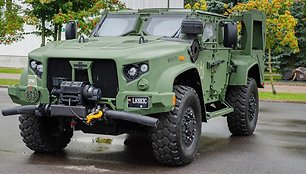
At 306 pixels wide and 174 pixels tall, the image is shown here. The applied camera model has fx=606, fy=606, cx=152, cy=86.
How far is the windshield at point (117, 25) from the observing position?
9.63m

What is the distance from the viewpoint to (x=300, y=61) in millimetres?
29891

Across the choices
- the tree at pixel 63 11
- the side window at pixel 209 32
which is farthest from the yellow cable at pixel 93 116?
the tree at pixel 63 11

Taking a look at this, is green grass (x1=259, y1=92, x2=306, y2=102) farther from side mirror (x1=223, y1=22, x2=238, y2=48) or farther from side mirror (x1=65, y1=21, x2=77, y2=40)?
side mirror (x1=65, y1=21, x2=77, y2=40)

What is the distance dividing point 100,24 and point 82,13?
465 inches

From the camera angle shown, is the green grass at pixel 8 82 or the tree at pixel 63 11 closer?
the tree at pixel 63 11

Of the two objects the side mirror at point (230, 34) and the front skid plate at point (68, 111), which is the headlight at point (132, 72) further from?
the side mirror at point (230, 34)

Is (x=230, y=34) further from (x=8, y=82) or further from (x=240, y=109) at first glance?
(x=8, y=82)

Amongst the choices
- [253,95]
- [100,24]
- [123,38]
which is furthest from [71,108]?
[253,95]

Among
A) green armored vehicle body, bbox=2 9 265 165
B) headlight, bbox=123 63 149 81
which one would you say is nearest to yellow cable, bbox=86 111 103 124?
green armored vehicle body, bbox=2 9 265 165

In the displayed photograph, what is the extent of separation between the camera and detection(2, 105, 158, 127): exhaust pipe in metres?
7.47

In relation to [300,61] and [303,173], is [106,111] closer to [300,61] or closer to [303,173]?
[303,173]

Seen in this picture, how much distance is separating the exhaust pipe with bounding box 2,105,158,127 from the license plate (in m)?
0.14

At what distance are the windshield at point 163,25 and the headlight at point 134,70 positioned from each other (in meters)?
1.56

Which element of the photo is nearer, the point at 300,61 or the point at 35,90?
the point at 35,90
